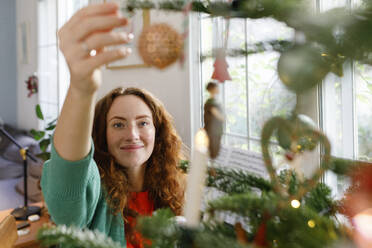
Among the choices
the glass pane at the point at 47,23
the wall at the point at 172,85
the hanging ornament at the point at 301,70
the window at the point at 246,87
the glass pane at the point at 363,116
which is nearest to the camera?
the hanging ornament at the point at 301,70

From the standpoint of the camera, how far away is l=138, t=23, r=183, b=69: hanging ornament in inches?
12.8

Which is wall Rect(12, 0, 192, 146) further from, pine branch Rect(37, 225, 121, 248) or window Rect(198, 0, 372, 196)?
pine branch Rect(37, 225, 121, 248)

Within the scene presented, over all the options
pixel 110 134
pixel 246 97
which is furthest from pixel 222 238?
pixel 246 97

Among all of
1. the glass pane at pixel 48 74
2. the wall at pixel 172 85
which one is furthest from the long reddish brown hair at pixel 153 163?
the glass pane at pixel 48 74

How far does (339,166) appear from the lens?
1.05 feet

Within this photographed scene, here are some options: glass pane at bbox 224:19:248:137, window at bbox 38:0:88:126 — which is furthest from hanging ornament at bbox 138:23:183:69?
window at bbox 38:0:88:126

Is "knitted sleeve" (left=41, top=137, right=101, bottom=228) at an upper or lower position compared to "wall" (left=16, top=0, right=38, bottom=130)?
lower

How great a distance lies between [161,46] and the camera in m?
0.33

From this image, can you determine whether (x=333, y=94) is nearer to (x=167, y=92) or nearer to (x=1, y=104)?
(x=167, y=92)

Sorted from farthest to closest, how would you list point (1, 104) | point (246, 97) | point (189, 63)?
point (1, 104) < point (189, 63) < point (246, 97)

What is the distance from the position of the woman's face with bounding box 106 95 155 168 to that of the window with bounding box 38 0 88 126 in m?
2.58

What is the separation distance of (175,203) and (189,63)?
75cm

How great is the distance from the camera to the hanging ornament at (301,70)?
0.60 feet

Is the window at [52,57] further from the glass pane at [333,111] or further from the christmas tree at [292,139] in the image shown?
the christmas tree at [292,139]
